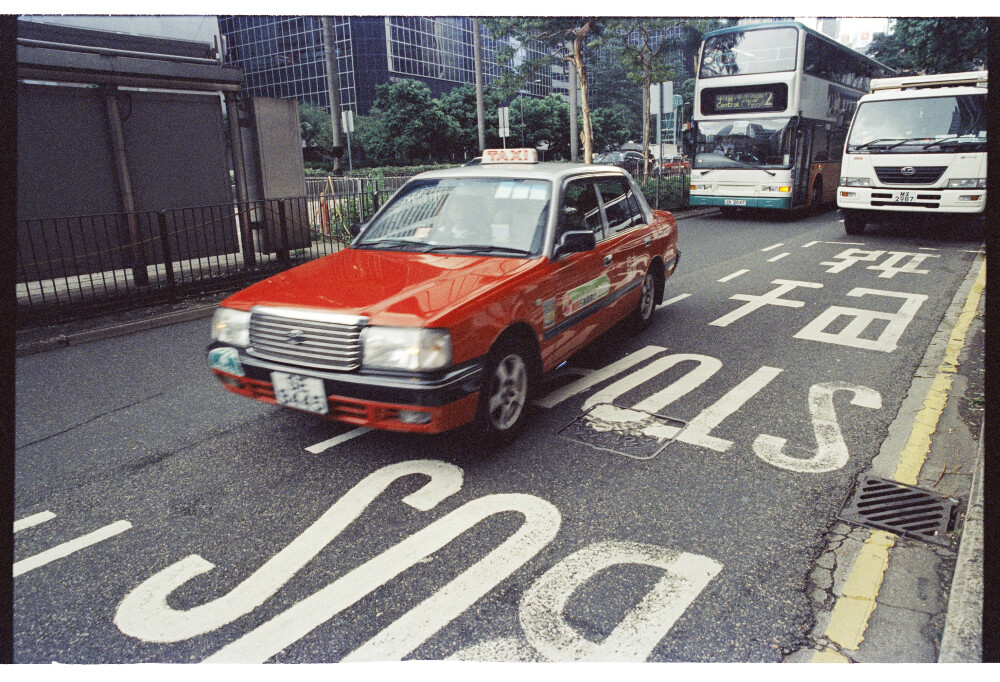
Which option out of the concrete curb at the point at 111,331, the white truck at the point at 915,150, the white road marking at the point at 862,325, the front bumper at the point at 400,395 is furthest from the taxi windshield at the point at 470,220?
the white truck at the point at 915,150

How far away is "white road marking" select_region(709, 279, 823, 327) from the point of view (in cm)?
699

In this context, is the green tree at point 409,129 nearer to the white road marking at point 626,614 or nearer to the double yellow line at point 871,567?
the double yellow line at point 871,567

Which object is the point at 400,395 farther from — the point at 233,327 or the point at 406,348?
the point at 233,327

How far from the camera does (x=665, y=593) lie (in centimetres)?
265

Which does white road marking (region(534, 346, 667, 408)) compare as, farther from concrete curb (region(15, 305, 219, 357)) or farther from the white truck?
the white truck

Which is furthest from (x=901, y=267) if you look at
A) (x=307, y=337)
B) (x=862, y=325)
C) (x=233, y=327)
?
(x=233, y=327)

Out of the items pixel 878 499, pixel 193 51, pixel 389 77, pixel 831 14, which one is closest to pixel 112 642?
pixel 831 14

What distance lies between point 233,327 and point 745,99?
1441 centimetres

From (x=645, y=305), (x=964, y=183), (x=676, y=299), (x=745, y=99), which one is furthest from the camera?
(x=745, y=99)

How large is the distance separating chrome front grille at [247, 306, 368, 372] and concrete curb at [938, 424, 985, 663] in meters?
2.70

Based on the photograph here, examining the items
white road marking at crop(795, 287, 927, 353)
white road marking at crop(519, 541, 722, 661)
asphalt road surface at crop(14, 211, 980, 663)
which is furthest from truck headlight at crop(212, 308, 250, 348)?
white road marking at crop(795, 287, 927, 353)

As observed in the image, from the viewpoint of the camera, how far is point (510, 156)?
17.7 ft

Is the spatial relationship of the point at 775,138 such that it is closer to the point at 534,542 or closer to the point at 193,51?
the point at 193,51

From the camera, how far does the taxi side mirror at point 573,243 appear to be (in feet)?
14.1
